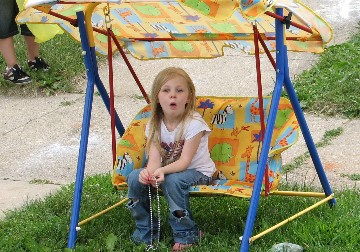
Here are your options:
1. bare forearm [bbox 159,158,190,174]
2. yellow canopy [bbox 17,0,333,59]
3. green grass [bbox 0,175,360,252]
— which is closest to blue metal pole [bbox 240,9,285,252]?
yellow canopy [bbox 17,0,333,59]

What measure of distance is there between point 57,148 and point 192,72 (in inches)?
76.6

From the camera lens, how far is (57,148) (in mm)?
6207

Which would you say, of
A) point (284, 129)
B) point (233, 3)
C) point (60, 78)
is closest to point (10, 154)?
point (60, 78)

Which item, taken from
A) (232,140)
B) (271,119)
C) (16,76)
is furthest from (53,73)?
(271,119)

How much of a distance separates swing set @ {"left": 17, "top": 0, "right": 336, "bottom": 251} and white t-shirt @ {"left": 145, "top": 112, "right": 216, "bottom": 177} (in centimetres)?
12

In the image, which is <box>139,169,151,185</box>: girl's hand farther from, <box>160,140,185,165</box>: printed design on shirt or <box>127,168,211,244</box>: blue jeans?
<box>160,140,185,165</box>: printed design on shirt

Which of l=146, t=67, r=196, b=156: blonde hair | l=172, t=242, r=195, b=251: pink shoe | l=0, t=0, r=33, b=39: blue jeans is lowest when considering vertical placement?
l=172, t=242, r=195, b=251: pink shoe

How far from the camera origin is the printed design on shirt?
4426 mm

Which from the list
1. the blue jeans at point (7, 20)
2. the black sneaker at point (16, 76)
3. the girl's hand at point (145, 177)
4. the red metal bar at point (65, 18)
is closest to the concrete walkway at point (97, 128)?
the black sneaker at point (16, 76)

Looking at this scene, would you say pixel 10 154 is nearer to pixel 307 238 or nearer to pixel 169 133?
pixel 169 133

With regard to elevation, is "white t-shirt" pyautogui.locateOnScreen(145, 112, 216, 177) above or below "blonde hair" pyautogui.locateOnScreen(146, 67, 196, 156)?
below

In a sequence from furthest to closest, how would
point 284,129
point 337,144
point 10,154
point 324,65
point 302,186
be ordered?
point 324,65, point 10,154, point 337,144, point 302,186, point 284,129

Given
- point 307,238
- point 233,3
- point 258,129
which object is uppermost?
point 233,3

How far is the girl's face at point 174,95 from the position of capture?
4.39 meters
